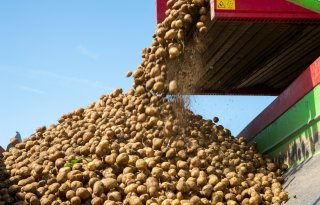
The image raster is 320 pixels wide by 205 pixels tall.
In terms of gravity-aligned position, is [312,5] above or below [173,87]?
above

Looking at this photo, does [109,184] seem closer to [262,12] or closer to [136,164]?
[136,164]

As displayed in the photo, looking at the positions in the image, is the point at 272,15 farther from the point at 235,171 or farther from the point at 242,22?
the point at 235,171

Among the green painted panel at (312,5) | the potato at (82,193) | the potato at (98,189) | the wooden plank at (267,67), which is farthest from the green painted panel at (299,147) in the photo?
the potato at (82,193)

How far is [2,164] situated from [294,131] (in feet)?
11.2

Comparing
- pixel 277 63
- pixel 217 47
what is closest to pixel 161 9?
pixel 217 47

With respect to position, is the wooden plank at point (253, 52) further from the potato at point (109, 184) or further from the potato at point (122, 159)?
the potato at point (109, 184)

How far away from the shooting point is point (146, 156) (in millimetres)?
4582

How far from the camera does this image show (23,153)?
5.30 m

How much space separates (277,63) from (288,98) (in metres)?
2.27

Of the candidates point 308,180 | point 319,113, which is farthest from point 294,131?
point 308,180

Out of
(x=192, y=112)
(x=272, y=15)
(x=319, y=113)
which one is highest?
(x=272, y=15)

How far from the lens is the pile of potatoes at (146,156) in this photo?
4.07 metres

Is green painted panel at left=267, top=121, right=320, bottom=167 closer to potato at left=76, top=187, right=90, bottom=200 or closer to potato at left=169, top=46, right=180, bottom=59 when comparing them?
potato at left=169, top=46, right=180, bottom=59

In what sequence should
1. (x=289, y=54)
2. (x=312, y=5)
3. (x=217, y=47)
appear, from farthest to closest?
(x=289, y=54) → (x=217, y=47) → (x=312, y=5)
